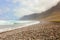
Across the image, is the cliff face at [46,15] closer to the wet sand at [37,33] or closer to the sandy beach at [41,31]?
the sandy beach at [41,31]

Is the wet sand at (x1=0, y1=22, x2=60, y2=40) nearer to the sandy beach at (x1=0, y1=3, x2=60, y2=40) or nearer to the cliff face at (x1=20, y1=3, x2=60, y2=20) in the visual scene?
the sandy beach at (x1=0, y1=3, x2=60, y2=40)

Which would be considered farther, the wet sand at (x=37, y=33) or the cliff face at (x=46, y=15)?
the cliff face at (x=46, y=15)

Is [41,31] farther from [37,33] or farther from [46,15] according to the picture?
[46,15]

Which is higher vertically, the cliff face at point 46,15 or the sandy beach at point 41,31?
the cliff face at point 46,15

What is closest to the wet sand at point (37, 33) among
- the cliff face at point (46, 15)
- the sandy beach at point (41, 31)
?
the sandy beach at point (41, 31)

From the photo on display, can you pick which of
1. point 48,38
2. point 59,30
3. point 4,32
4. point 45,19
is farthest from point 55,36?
point 4,32

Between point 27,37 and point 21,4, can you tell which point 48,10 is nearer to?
point 21,4

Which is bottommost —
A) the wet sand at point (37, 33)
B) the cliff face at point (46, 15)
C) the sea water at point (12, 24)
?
the wet sand at point (37, 33)

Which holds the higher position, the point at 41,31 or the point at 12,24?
the point at 12,24

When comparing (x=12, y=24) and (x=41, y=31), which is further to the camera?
(x=12, y=24)

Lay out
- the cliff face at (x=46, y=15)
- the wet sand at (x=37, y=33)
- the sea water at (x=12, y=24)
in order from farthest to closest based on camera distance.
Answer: the cliff face at (x=46, y=15) → the sea water at (x=12, y=24) → the wet sand at (x=37, y=33)

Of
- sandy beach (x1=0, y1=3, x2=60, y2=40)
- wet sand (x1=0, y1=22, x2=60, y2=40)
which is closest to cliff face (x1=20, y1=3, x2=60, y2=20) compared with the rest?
sandy beach (x1=0, y1=3, x2=60, y2=40)

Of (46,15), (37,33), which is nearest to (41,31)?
(37,33)

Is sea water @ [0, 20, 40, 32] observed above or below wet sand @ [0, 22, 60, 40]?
above
